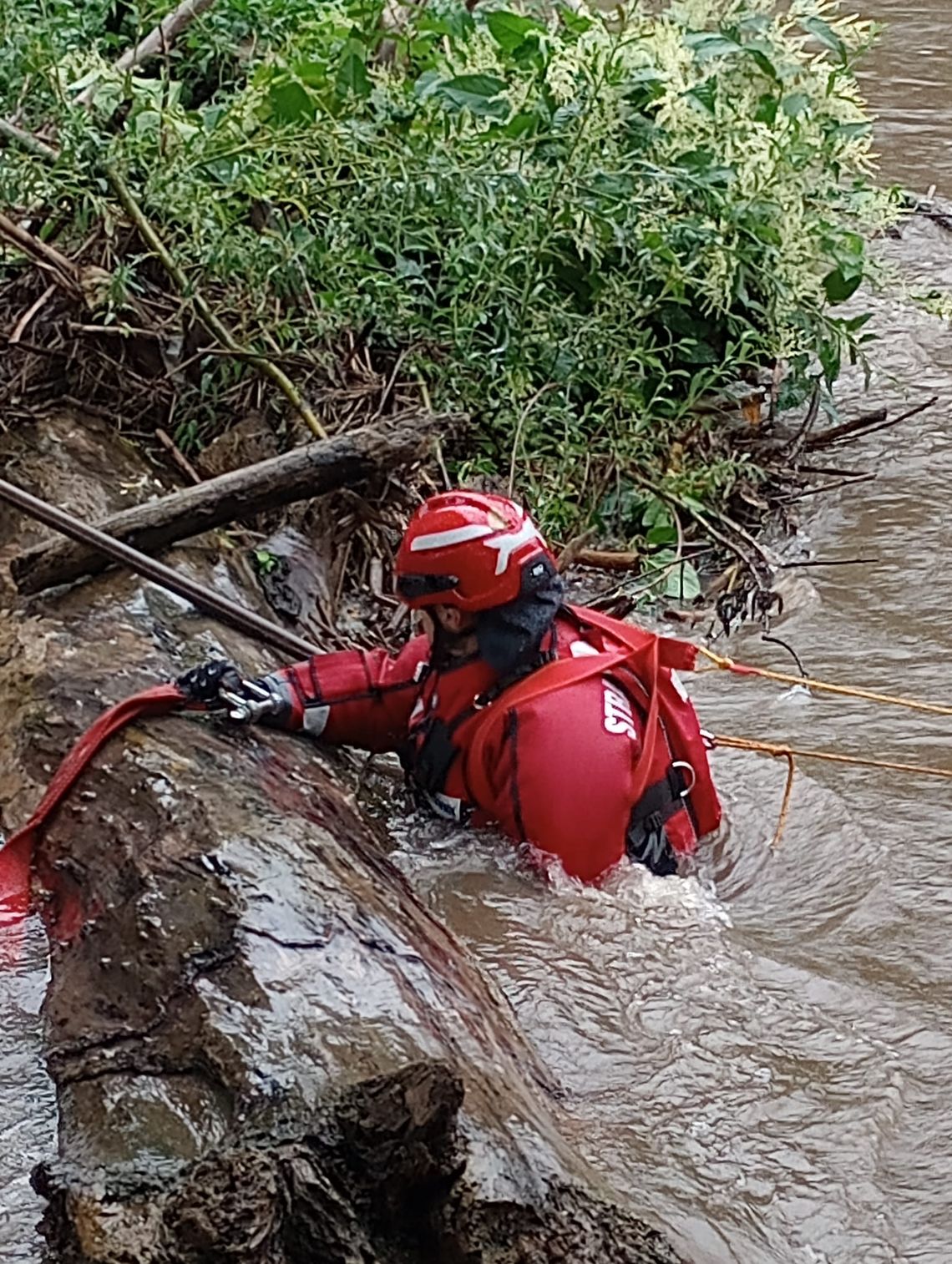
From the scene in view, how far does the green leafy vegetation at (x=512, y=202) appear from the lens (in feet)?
17.2

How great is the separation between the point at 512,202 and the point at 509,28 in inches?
47.5

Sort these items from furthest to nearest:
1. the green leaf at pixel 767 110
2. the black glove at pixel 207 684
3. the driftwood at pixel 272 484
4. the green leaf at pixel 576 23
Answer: the green leaf at pixel 576 23 → the green leaf at pixel 767 110 → the driftwood at pixel 272 484 → the black glove at pixel 207 684

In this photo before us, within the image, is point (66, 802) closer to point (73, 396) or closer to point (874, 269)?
point (73, 396)

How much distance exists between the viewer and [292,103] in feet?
18.8

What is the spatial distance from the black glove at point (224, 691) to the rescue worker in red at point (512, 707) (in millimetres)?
65

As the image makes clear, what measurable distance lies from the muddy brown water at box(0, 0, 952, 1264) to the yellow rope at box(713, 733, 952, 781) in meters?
0.05

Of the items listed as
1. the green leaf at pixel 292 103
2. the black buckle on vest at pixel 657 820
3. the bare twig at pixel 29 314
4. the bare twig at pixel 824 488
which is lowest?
the bare twig at pixel 824 488

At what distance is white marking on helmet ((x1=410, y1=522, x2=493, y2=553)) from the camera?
3881 millimetres

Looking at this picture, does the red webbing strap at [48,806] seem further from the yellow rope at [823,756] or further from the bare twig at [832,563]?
the bare twig at [832,563]

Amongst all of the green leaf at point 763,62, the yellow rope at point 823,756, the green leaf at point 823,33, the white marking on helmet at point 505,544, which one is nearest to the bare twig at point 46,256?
the white marking on helmet at point 505,544

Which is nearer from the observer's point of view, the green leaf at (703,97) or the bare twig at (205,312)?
the bare twig at (205,312)

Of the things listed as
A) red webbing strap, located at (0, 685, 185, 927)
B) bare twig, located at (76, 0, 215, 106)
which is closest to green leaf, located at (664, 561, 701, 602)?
red webbing strap, located at (0, 685, 185, 927)

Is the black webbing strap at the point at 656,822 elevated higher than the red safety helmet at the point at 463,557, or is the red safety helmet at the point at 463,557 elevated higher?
the red safety helmet at the point at 463,557

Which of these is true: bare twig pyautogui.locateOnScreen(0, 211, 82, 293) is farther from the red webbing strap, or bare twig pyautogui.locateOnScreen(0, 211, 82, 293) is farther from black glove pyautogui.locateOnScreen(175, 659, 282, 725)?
the red webbing strap
